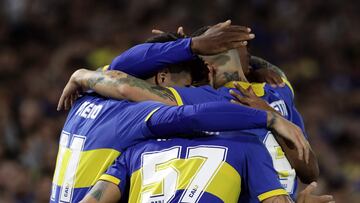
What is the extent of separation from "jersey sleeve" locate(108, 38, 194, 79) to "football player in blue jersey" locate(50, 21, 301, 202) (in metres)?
0.16

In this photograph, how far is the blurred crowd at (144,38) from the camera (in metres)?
7.25

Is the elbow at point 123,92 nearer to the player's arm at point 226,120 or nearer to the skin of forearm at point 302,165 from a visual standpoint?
the player's arm at point 226,120

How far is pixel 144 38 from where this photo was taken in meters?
8.29

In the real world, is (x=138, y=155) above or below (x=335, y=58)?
above

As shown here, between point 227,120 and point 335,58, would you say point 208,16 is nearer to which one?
point 335,58

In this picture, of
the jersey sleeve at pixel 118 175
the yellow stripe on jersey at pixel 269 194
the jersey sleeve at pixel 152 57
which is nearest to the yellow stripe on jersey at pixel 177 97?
the jersey sleeve at pixel 152 57

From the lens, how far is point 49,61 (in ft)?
26.7

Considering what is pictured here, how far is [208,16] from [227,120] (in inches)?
202

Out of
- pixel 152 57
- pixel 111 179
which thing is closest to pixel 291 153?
pixel 152 57

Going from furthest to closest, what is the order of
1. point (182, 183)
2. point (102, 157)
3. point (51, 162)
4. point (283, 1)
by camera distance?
point (283, 1) → point (51, 162) → point (102, 157) → point (182, 183)

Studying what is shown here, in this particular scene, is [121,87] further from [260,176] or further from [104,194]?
[260,176]

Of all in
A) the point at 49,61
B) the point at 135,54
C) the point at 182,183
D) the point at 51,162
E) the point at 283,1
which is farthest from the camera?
the point at 283,1

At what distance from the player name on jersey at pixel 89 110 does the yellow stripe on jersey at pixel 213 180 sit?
1.75 feet

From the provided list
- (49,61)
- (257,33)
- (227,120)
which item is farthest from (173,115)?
(257,33)
